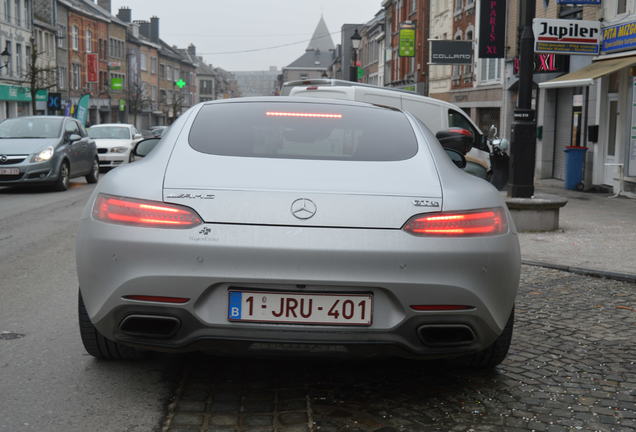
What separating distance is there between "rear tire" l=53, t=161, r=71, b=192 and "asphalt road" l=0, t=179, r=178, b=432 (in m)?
9.54

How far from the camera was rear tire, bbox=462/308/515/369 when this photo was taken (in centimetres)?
409

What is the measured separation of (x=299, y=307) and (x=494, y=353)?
128cm

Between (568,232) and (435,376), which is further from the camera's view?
(568,232)

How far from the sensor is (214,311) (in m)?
3.35

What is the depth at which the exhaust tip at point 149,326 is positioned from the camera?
11.1ft

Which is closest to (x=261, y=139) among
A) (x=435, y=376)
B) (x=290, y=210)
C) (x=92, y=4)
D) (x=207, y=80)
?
(x=290, y=210)

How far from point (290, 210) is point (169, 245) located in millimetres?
507

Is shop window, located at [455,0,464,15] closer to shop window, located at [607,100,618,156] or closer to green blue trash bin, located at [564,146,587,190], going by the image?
shop window, located at [607,100,618,156]

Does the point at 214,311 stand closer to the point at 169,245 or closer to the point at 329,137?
the point at 169,245

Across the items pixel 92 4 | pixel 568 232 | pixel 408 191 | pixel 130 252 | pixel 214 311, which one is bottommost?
pixel 568 232

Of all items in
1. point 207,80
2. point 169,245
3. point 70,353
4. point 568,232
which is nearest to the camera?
point 169,245

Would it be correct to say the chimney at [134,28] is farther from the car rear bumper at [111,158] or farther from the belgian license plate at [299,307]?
the belgian license plate at [299,307]

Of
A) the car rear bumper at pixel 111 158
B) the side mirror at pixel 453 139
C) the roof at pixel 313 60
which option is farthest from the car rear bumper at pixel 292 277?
the roof at pixel 313 60

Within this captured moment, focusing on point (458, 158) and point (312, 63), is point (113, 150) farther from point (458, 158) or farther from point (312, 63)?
point (312, 63)
